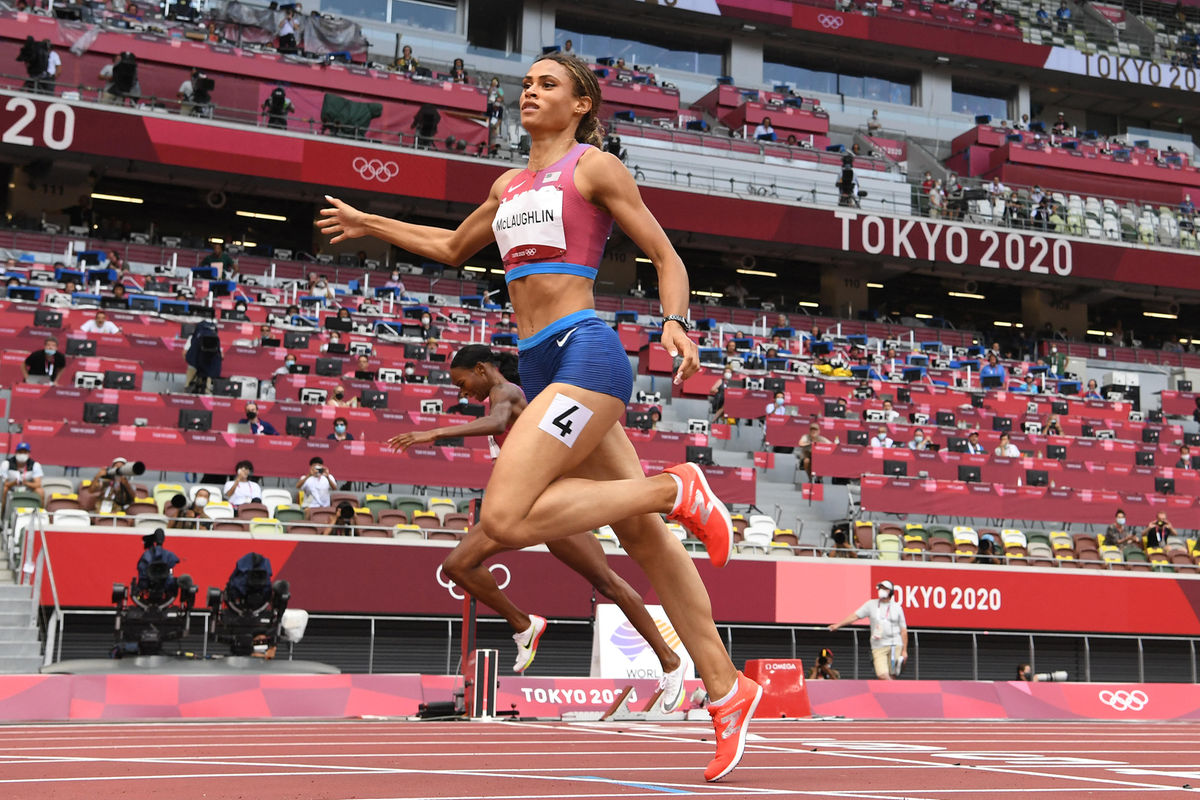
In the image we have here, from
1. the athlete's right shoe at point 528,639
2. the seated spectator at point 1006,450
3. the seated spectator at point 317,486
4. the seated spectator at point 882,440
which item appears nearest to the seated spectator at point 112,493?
the seated spectator at point 317,486

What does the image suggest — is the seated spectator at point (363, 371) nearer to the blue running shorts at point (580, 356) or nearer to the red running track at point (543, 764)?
the red running track at point (543, 764)

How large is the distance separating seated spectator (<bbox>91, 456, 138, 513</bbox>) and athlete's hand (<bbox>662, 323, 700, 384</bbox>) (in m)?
13.1

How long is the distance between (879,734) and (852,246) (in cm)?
3186

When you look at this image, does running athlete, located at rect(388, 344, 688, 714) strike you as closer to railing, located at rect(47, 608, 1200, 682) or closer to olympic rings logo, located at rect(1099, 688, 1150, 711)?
railing, located at rect(47, 608, 1200, 682)

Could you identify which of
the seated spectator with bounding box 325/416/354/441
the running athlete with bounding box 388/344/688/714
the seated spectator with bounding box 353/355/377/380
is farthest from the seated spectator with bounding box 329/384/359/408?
the running athlete with bounding box 388/344/688/714

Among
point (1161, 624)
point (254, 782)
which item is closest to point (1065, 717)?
point (1161, 624)

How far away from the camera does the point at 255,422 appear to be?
19078mm

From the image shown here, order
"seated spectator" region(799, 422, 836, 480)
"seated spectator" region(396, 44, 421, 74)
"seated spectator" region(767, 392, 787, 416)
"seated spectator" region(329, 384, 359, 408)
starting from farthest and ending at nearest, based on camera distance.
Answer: "seated spectator" region(396, 44, 421, 74), "seated spectator" region(767, 392, 787, 416), "seated spectator" region(799, 422, 836, 480), "seated spectator" region(329, 384, 359, 408)

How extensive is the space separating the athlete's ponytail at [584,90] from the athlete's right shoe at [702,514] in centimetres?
144

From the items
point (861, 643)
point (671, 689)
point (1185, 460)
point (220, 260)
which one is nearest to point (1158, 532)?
point (1185, 460)

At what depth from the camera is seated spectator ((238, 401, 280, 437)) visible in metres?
19.1

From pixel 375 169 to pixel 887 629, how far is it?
24.0m

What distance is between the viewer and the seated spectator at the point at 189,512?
15552 millimetres

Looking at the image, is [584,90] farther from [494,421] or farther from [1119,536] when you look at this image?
[1119,536]
